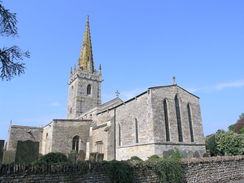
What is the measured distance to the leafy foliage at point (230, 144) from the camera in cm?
2277

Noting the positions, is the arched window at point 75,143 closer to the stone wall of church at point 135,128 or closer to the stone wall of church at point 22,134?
the stone wall of church at point 135,128

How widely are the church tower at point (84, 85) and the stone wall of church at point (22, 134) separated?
772 cm

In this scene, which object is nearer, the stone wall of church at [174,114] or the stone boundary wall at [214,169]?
the stone boundary wall at [214,169]

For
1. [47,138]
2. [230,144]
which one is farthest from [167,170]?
[47,138]

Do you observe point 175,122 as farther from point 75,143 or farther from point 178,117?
point 75,143

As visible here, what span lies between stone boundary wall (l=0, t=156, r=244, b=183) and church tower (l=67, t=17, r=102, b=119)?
31930 millimetres

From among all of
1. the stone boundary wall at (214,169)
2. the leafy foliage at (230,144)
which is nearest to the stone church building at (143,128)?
the leafy foliage at (230,144)

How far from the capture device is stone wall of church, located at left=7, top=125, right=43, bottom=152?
33719 mm

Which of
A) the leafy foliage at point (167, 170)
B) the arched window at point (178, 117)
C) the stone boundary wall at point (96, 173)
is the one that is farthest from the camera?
the arched window at point (178, 117)

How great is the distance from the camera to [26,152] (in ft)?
25.2

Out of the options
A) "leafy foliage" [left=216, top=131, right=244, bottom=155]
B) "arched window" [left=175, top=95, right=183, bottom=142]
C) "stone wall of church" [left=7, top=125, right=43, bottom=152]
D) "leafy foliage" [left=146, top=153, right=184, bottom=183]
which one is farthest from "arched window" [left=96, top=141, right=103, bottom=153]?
"leafy foliage" [left=146, top=153, right=184, bottom=183]

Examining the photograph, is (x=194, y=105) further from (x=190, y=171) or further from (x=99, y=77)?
(x=99, y=77)

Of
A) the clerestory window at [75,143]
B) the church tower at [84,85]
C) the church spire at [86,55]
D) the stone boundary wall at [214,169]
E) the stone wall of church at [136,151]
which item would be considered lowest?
the stone boundary wall at [214,169]

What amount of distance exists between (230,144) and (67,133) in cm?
2166
